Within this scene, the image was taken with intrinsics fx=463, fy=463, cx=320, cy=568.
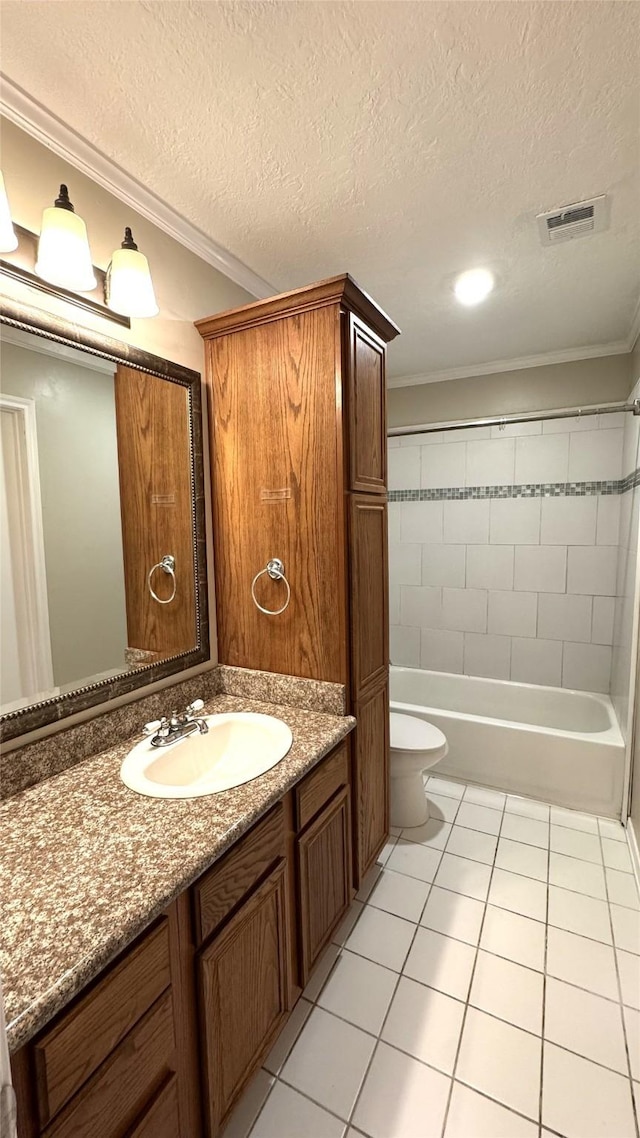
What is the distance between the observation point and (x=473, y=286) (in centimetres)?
198

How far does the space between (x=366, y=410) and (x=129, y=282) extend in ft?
2.65

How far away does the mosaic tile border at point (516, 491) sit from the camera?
2684mm

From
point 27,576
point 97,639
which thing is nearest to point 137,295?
point 27,576

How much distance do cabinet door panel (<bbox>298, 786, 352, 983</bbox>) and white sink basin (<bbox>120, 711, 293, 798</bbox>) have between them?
0.26 m

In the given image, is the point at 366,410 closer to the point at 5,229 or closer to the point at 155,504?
the point at 155,504

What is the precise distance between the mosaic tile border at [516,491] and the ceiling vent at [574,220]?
1171 millimetres

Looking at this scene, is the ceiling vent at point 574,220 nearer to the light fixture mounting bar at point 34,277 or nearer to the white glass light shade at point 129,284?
the white glass light shade at point 129,284

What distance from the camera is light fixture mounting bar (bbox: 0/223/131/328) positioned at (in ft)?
3.56

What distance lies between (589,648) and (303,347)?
242cm

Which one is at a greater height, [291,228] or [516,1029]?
[291,228]

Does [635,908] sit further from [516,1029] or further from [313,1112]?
[313,1112]

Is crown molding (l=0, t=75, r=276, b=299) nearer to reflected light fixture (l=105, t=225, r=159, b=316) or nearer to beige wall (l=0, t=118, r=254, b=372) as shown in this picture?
beige wall (l=0, t=118, r=254, b=372)

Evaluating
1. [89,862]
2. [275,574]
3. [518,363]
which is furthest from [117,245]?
[518,363]

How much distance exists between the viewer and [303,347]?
4.90ft
